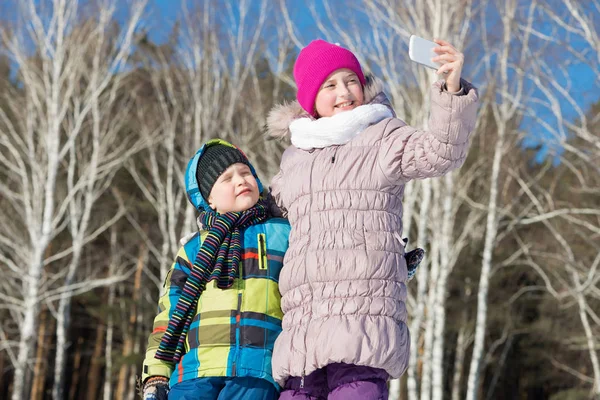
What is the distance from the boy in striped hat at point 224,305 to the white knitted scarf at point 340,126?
37cm

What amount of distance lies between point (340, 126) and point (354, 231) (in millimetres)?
377

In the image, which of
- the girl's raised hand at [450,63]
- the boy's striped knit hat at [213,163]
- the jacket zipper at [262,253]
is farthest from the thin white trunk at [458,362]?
the girl's raised hand at [450,63]

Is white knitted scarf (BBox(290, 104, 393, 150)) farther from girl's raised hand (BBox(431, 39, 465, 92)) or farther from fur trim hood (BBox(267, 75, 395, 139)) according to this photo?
girl's raised hand (BBox(431, 39, 465, 92))

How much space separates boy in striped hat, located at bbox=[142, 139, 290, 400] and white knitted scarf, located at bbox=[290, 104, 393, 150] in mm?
367

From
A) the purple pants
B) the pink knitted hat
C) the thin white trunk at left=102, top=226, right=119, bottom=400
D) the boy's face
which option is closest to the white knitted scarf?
the pink knitted hat

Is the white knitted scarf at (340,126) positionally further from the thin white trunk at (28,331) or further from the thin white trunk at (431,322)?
the thin white trunk at (28,331)

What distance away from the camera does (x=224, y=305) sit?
8.55 ft

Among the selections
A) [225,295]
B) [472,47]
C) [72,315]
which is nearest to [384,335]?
[225,295]

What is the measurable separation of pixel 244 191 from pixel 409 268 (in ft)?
2.34

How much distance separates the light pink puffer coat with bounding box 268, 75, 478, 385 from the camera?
225 cm

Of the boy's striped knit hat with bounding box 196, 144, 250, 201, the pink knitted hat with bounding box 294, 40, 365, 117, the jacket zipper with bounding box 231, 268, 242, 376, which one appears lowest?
the jacket zipper with bounding box 231, 268, 242, 376

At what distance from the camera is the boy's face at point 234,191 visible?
285 cm

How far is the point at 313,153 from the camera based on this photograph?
2.64m

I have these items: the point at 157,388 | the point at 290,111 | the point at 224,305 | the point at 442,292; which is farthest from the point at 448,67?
the point at 442,292
